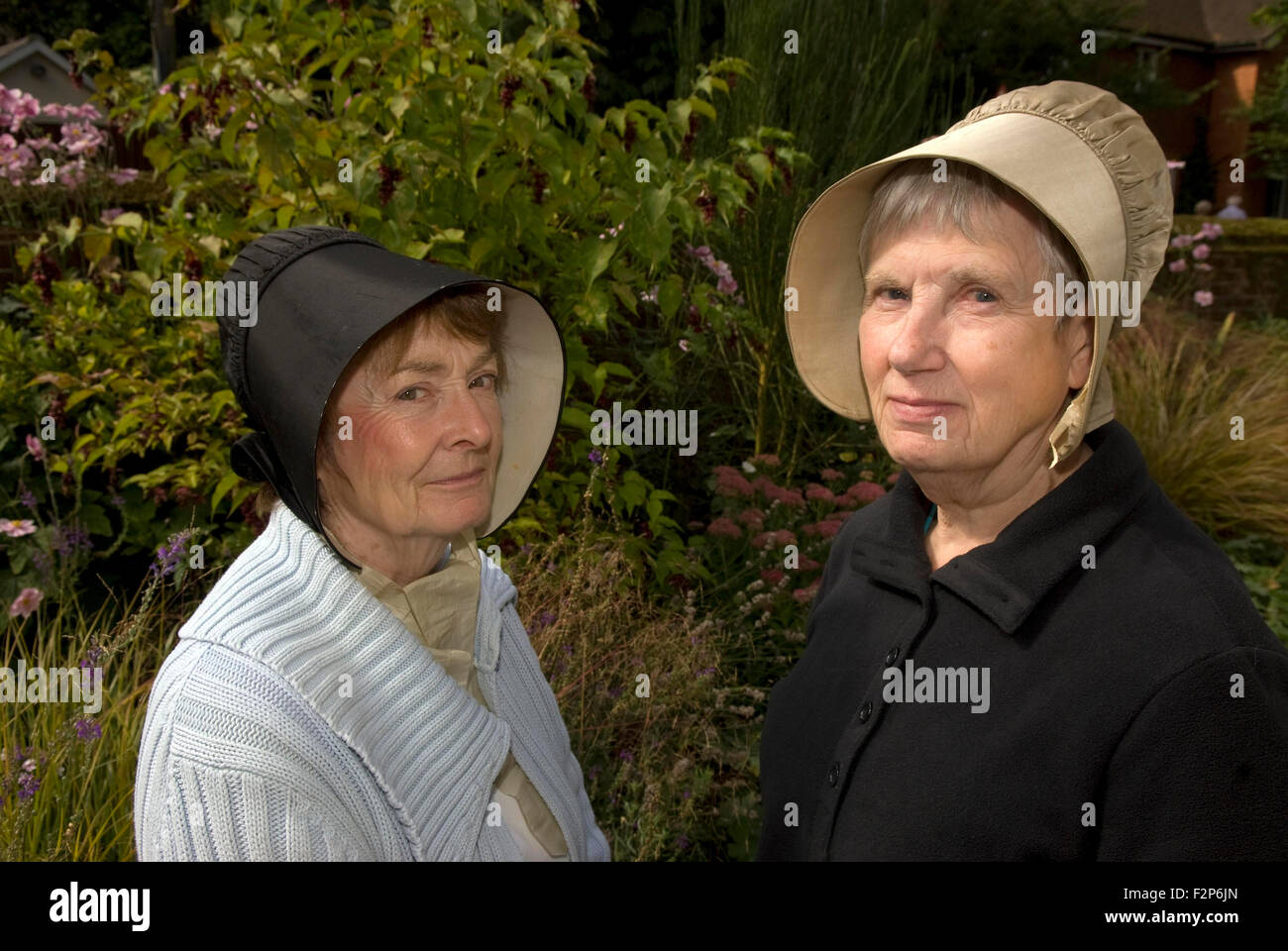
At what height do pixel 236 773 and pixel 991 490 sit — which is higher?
pixel 991 490

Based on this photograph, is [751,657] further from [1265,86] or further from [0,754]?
[1265,86]

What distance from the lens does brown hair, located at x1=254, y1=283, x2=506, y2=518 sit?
5.92 feet

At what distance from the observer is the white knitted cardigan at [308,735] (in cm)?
154

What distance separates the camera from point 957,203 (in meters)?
1.76

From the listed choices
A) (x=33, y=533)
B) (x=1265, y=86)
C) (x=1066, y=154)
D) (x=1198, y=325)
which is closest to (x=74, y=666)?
(x=33, y=533)

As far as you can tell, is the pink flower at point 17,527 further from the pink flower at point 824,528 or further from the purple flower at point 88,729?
the pink flower at point 824,528

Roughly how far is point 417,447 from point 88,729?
67.2 inches

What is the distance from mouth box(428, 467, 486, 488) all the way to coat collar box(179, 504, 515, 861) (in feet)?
0.69

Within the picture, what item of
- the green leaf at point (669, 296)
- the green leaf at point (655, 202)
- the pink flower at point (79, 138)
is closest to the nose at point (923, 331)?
the green leaf at point (655, 202)

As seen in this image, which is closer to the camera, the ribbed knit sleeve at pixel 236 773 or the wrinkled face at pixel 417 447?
the ribbed knit sleeve at pixel 236 773

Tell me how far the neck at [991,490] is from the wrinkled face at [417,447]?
2.55 feet

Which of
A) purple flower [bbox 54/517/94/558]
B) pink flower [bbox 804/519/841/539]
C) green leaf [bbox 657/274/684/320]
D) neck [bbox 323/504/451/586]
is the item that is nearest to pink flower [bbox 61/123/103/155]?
purple flower [bbox 54/517/94/558]

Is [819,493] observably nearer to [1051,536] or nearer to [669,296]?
[669,296]

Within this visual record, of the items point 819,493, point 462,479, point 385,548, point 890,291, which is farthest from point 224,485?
point 890,291
